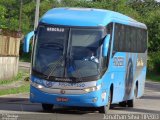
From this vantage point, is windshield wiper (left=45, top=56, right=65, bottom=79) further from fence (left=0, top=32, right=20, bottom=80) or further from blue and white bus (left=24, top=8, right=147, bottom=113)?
fence (left=0, top=32, right=20, bottom=80)

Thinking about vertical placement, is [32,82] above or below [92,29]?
below

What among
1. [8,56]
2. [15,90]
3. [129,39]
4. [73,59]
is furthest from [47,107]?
[8,56]

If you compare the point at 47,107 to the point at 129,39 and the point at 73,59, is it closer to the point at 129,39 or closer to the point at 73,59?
the point at 73,59

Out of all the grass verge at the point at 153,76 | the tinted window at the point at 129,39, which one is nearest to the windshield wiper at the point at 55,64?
the tinted window at the point at 129,39

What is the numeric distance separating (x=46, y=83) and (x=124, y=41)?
4436 mm

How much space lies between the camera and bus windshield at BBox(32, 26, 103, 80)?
1886cm

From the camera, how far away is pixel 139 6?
344 feet

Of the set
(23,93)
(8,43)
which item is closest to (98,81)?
(23,93)

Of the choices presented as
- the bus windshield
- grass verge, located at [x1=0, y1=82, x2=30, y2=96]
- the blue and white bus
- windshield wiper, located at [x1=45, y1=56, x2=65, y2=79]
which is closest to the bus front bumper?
the blue and white bus

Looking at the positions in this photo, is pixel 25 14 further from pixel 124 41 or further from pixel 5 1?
pixel 124 41

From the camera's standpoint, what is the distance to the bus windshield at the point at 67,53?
18859 mm

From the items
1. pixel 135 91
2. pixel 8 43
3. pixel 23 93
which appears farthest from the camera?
pixel 8 43

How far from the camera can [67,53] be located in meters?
19.0

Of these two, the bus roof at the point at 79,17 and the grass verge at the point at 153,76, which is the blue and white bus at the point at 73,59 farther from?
the grass verge at the point at 153,76
